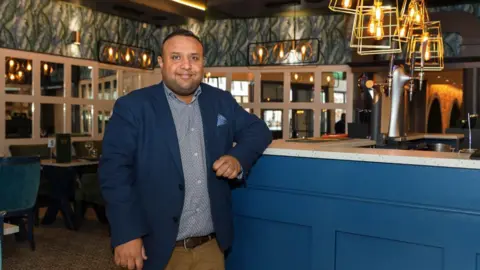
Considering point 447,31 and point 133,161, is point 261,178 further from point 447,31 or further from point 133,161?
point 447,31

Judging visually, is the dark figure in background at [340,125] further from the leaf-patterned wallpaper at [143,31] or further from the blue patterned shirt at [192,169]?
the blue patterned shirt at [192,169]

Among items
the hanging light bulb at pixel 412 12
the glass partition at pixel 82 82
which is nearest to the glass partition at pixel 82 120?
the glass partition at pixel 82 82

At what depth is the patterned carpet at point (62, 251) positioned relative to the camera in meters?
4.57

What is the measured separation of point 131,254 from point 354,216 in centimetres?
103

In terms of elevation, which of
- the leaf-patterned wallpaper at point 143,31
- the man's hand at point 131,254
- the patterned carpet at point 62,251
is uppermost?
the leaf-patterned wallpaper at point 143,31

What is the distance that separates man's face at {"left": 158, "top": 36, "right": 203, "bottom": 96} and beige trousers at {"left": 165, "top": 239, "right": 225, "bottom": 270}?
632 millimetres

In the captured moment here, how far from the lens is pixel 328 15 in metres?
8.97

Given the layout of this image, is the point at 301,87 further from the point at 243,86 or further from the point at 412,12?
the point at 412,12

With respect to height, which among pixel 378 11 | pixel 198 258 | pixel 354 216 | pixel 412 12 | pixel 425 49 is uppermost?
pixel 412 12

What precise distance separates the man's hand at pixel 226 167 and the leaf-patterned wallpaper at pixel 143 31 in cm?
625

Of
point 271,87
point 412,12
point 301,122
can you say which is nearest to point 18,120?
point 271,87

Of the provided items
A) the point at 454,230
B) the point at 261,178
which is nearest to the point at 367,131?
the point at 261,178

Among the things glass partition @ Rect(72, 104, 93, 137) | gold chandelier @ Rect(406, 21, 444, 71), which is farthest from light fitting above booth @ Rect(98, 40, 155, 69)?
gold chandelier @ Rect(406, 21, 444, 71)

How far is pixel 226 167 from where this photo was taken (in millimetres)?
1979
